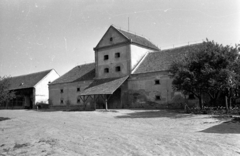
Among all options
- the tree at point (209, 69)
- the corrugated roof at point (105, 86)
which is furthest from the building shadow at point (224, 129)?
the corrugated roof at point (105, 86)

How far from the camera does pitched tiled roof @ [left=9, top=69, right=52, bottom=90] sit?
47344 millimetres

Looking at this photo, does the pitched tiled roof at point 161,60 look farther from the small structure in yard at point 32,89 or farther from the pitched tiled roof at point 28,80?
the pitched tiled roof at point 28,80

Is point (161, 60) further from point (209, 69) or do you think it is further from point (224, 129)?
point (224, 129)

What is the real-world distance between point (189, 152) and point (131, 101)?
23.9m

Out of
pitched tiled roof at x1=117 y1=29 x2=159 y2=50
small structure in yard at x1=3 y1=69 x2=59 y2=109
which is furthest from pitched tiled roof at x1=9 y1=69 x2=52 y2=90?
pitched tiled roof at x1=117 y1=29 x2=159 y2=50

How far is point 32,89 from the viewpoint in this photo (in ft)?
149

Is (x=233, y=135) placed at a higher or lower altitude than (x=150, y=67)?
lower

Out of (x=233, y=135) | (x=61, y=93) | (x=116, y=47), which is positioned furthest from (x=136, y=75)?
(x=233, y=135)

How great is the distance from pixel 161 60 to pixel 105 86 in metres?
8.14

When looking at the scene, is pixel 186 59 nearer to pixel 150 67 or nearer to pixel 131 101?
pixel 150 67

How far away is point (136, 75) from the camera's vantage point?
3120 centimetres

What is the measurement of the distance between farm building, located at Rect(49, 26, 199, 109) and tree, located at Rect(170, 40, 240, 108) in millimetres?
6873

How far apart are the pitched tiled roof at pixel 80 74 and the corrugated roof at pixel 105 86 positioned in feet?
11.9

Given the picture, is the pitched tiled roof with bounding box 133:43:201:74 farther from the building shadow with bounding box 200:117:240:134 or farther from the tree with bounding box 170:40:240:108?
the building shadow with bounding box 200:117:240:134
